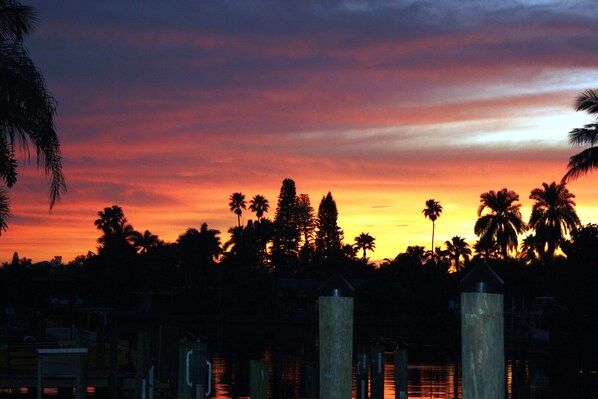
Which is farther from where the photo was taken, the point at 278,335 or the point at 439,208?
the point at 439,208

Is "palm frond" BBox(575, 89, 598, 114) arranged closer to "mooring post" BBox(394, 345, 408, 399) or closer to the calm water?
the calm water

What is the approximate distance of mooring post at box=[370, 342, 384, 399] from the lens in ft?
66.8

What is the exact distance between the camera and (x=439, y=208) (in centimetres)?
15325

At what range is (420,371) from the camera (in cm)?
4869

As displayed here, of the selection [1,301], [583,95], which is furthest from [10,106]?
[1,301]

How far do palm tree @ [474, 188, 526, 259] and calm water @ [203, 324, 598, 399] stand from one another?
1273 inches

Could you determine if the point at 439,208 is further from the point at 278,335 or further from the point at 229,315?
the point at 278,335

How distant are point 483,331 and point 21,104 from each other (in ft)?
37.5

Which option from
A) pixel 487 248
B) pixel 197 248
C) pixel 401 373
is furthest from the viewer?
pixel 197 248

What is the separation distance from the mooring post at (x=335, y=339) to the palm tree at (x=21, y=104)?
27.6 ft

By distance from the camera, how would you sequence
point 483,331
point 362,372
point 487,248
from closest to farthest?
point 483,331 → point 362,372 → point 487,248

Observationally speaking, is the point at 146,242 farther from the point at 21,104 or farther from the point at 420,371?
the point at 21,104

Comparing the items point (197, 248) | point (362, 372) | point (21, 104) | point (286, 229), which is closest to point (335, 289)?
point (21, 104)

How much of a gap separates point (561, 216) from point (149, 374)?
253 ft
